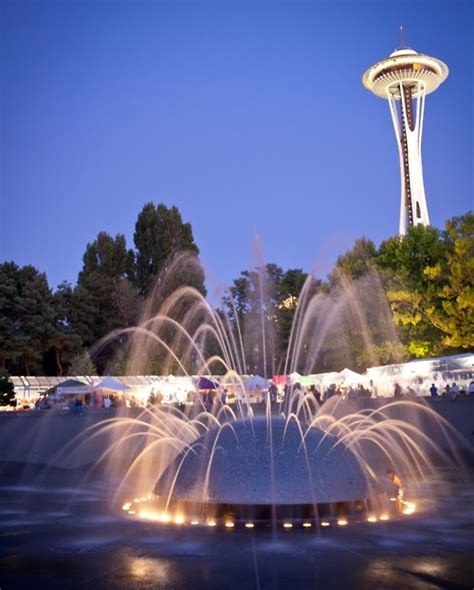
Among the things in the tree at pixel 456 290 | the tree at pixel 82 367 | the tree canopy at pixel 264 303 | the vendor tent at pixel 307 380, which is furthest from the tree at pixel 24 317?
the tree at pixel 456 290

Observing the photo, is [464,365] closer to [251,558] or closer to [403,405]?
[403,405]

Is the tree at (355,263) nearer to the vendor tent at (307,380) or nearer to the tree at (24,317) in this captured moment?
the vendor tent at (307,380)

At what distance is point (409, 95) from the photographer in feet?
218

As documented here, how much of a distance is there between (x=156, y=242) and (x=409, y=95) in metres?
31.8

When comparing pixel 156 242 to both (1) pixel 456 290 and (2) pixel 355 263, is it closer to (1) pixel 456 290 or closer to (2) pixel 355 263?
(2) pixel 355 263

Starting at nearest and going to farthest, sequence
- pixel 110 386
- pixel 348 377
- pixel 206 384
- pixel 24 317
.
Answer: pixel 110 386 < pixel 206 384 < pixel 348 377 < pixel 24 317

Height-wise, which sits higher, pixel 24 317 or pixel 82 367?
pixel 24 317

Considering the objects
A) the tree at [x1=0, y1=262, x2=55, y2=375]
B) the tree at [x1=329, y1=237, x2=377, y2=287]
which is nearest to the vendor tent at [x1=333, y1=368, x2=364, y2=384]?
the tree at [x1=329, y1=237, x2=377, y2=287]

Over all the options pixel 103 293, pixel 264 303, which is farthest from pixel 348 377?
pixel 103 293

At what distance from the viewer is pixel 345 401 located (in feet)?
87.1

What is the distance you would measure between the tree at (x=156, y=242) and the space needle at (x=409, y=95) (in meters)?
20.2

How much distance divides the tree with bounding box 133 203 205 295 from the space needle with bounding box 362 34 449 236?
20.2m

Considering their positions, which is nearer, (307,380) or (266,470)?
(266,470)

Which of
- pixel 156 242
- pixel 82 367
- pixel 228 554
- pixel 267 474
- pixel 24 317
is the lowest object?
pixel 228 554
